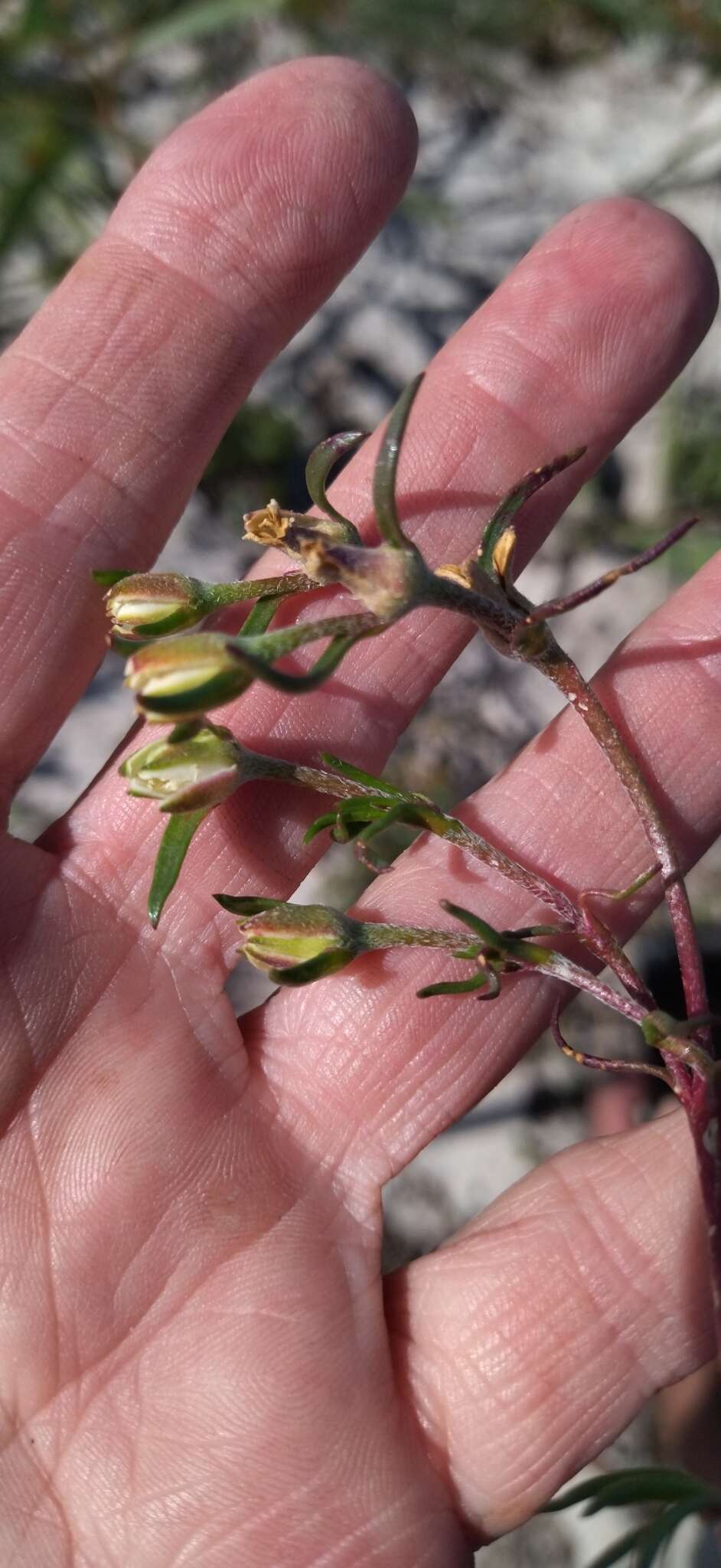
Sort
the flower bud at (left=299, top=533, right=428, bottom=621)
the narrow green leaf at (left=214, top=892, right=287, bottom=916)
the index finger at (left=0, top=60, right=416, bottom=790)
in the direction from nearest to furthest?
the flower bud at (left=299, top=533, right=428, bottom=621)
the narrow green leaf at (left=214, top=892, right=287, bottom=916)
the index finger at (left=0, top=60, right=416, bottom=790)

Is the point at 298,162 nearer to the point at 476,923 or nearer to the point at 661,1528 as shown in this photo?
the point at 476,923

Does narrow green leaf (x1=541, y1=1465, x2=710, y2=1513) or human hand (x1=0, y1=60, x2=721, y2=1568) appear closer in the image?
human hand (x1=0, y1=60, x2=721, y2=1568)

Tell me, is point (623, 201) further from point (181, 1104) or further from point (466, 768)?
point (181, 1104)

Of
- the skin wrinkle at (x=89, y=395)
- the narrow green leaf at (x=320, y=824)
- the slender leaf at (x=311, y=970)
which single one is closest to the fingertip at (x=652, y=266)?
the skin wrinkle at (x=89, y=395)

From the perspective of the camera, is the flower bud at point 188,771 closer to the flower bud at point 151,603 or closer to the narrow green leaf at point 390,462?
the flower bud at point 151,603

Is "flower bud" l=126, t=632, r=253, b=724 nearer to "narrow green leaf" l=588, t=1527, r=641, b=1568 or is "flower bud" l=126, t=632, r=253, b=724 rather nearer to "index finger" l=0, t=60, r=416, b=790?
"index finger" l=0, t=60, r=416, b=790

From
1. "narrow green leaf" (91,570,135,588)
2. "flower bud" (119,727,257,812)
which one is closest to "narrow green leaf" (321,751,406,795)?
"flower bud" (119,727,257,812)

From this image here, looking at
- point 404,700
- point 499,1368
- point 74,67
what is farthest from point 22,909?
point 74,67
